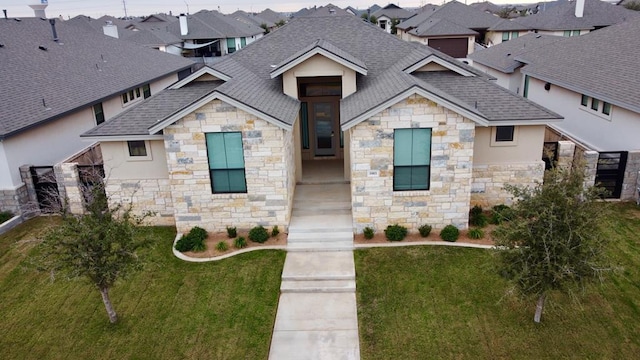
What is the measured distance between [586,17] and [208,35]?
135ft

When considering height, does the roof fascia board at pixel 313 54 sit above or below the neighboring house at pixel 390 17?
below

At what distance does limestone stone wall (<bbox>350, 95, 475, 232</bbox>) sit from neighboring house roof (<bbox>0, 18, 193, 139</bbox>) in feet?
39.5

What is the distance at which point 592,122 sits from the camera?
2066cm

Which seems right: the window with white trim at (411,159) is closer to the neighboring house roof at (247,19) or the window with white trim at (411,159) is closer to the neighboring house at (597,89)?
the neighboring house at (597,89)

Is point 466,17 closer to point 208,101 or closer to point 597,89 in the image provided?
point 597,89

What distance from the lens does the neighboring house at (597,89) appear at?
1656cm

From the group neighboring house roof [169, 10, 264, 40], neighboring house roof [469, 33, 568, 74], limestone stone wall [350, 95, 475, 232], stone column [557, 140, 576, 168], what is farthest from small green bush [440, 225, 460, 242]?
neighboring house roof [169, 10, 264, 40]

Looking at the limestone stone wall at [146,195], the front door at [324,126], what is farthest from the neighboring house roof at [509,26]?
the limestone stone wall at [146,195]

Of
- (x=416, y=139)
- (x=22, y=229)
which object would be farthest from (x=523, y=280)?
(x=22, y=229)

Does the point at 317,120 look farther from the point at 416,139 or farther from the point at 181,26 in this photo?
the point at 181,26

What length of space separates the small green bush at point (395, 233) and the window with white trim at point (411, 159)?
1203 millimetres

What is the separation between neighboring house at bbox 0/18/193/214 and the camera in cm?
1705

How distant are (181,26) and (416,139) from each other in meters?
52.1

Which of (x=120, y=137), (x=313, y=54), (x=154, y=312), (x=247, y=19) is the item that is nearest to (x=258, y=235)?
(x=154, y=312)
